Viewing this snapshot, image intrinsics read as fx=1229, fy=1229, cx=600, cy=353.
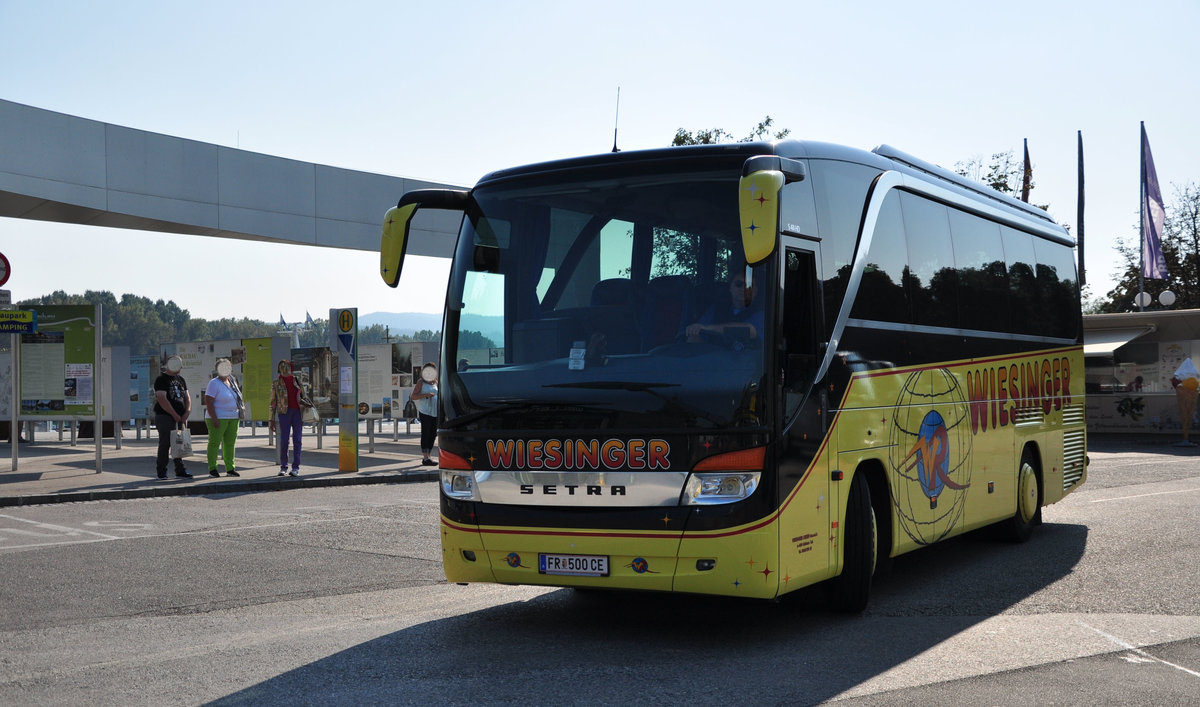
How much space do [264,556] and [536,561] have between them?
15.3ft

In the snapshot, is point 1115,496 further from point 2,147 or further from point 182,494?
point 2,147

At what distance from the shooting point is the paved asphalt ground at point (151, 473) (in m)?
16.8

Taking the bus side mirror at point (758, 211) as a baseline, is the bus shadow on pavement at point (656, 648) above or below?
below

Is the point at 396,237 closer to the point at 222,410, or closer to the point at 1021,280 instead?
the point at 1021,280

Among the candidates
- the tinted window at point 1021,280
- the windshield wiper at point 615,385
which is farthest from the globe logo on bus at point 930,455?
the windshield wiper at point 615,385

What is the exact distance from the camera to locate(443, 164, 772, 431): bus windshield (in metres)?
7.01

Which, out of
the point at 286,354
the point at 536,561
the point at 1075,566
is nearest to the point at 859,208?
the point at 536,561

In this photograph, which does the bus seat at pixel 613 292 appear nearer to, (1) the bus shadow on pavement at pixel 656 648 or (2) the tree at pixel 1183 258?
(1) the bus shadow on pavement at pixel 656 648

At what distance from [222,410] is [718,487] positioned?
43.7 feet

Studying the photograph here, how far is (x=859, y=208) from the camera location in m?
8.41

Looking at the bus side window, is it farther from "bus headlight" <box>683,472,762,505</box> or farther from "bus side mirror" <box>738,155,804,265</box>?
"bus side mirror" <box>738,155,804,265</box>

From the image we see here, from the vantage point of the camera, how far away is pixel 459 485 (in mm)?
7551

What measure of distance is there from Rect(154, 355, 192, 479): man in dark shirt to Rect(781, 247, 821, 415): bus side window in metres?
13.0

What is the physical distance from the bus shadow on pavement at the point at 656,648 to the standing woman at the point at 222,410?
10.8 m
